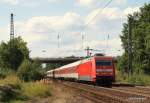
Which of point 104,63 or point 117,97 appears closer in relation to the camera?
point 117,97

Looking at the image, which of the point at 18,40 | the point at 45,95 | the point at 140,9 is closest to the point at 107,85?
the point at 45,95

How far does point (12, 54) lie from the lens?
261ft

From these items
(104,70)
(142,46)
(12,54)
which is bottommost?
(104,70)

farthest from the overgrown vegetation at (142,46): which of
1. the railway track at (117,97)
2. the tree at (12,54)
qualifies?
the railway track at (117,97)

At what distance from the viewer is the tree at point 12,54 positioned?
78.0 m

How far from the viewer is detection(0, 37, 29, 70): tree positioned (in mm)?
78000

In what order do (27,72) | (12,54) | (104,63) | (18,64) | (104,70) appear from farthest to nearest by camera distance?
(12,54), (18,64), (27,72), (104,63), (104,70)

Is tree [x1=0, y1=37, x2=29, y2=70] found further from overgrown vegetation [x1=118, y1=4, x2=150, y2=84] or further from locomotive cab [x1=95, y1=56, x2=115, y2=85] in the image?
locomotive cab [x1=95, y1=56, x2=115, y2=85]

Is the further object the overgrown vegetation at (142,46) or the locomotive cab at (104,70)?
the overgrown vegetation at (142,46)

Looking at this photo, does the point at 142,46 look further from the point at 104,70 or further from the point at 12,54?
the point at 104,70

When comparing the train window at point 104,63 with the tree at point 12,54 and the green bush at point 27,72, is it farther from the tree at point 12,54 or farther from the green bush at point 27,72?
the tree at point 12,54

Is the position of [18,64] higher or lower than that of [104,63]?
higher

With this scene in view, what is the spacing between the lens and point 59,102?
25.0m

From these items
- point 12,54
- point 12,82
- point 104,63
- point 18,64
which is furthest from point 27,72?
point 12,82
